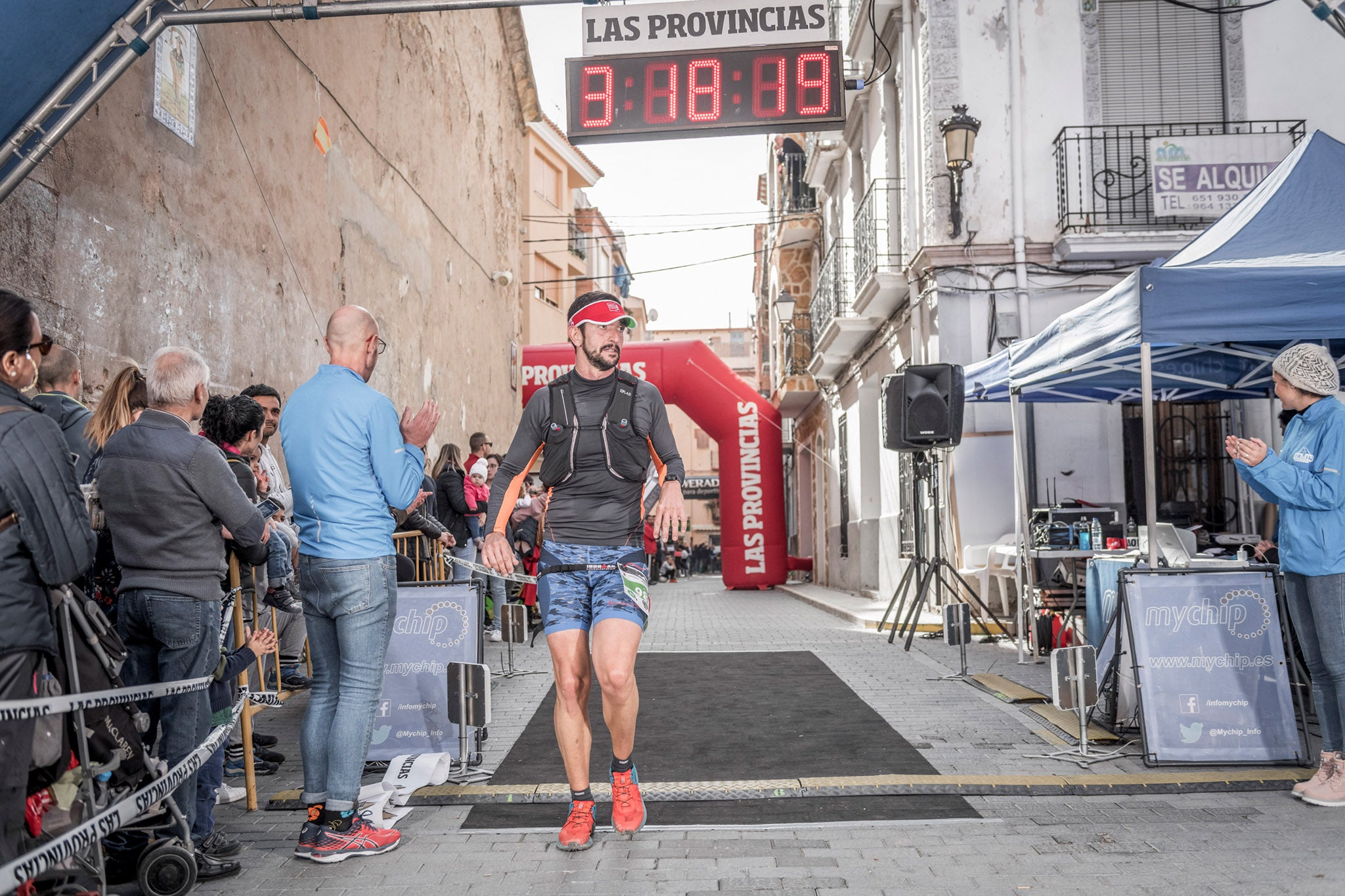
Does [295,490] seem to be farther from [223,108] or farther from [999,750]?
[223,108]

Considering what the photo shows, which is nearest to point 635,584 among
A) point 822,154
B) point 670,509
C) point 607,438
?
point 670,509

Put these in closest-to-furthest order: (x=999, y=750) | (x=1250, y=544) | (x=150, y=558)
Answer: (x=150, y=558), (x=999, y=750), (x=1250, y=544)

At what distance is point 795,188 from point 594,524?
25040 mm

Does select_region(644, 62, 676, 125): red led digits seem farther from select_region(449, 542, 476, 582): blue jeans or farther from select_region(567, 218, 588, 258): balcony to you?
select_region(567, 218, 588, 258): balcony

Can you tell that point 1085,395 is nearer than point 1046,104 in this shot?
Yes

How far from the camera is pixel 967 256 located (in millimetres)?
Answer: 12797

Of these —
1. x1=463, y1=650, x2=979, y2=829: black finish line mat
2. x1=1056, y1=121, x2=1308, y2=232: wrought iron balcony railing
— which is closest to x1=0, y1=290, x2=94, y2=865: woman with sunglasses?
x1=463, y1=650, x2=979, y2=829: black finish line mat

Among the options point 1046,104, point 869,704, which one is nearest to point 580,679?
point 869,704

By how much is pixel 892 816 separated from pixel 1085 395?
22.0 ft

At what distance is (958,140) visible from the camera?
12211 millimetres

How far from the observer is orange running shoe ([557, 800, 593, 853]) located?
407 cm

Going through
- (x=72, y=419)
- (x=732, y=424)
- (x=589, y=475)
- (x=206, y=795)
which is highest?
(x=732, y=424)

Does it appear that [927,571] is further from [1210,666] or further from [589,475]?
[589,475]

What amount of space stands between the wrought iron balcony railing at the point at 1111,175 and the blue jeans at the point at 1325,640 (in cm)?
844
